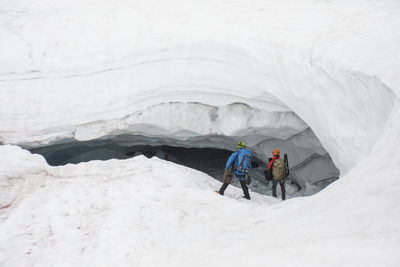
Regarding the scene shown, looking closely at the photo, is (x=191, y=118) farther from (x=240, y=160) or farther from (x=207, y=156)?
(x=207, y=156)

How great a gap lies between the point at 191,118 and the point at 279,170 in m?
1.95

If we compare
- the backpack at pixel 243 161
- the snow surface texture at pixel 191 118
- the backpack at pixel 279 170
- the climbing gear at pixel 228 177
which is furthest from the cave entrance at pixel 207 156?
the climbing gear at pixel 228 177

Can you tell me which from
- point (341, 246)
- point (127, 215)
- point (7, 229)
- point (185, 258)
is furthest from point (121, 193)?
point (341, 246)

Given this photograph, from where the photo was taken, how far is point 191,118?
259 inches

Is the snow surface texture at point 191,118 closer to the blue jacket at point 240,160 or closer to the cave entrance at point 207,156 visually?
the blue jacket at point 240,160

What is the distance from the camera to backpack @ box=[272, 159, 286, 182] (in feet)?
21.1

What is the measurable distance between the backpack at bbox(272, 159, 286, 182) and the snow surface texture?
0.67 metres

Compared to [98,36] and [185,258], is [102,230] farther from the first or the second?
[98,36]

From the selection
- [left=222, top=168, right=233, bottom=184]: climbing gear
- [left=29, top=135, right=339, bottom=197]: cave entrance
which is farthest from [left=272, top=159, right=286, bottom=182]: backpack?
[left=222, top=168, right=233, bottom=184]: climbing gear

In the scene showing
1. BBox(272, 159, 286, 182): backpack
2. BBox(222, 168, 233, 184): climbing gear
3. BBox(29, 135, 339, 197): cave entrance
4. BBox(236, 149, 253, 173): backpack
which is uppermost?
BBox(236, 149, 253, 173): backpack

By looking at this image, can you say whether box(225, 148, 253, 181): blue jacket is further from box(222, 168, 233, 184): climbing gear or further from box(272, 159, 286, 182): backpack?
box(272, 159, 286, 182): backpack

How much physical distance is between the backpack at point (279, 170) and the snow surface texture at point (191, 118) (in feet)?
2.21

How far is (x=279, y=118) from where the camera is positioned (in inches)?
246

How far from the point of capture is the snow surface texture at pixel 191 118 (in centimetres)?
268
